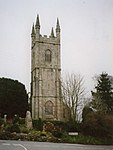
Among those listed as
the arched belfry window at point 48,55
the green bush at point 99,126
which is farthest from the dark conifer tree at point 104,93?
the arched belfry window at point 48,55

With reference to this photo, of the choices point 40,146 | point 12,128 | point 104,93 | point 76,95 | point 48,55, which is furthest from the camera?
point 48,55

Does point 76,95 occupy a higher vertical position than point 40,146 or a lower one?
higher

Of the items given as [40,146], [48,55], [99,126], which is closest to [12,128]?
[40,146]

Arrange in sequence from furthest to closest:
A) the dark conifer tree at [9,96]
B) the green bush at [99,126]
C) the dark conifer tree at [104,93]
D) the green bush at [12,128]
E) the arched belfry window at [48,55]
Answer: the arched belfry window at [48,55]
the dark conifer tree at [9,96]
the dark conifer tree at [104,93]
the green bush at [12,128]
the green bush at [99,126]

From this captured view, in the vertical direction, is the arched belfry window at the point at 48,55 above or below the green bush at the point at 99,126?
above

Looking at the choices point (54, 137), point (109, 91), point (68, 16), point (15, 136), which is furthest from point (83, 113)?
point (68, 16)

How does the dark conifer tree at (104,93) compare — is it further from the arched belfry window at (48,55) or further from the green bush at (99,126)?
the arched belfry window at (48,55)

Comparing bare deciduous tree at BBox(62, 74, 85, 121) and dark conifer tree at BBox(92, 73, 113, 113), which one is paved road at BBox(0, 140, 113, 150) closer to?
dark conifer tree at BBox(92, 73, 113, 113)

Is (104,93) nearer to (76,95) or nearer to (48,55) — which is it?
(76,95)

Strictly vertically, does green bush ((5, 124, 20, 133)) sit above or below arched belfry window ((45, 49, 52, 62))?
below

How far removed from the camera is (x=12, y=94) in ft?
11.2

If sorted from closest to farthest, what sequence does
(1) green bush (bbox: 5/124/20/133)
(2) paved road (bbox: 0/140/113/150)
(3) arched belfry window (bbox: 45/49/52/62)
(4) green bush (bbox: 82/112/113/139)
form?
(2) paved road (bbox: 0/140/113/150)
(4) green bush (bbox: 82/112/113/139)
(1) green bush (bbox: 5/124/20/133)
(3) arched belfry window (bbox: 45/49/52/62)

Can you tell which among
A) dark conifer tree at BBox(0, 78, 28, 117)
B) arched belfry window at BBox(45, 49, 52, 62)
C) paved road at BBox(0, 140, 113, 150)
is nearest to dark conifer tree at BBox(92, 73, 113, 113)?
paved road at BBox(0, 140, 113, 150)

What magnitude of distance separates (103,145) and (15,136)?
2.65 ft
